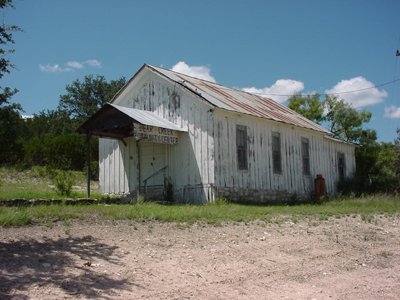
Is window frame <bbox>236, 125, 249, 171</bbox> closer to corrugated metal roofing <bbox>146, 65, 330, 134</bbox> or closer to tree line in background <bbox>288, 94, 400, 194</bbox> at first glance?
corrugated metal roofing <bbox>146, 65, 330, 134</bbox>

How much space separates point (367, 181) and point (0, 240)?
22918 mm

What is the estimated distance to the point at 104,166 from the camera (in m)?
20.7

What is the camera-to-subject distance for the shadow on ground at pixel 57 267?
642cm

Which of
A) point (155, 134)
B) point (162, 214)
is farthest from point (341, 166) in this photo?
point (162, 214)

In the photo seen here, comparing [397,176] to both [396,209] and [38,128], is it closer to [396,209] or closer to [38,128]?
[396,209]

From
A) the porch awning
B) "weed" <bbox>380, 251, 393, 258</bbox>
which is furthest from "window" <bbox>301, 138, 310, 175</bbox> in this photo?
"weed" <bbox>380, 251, 393, 258</bbox>

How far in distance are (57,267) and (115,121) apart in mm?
10508

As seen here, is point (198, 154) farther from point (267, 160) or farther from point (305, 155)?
point (305, 155)

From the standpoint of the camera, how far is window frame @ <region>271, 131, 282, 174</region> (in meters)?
20.4

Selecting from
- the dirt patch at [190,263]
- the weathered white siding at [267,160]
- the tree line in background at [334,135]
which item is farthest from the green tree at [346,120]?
the dirt patch at [190,263]

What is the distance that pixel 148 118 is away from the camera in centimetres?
1770

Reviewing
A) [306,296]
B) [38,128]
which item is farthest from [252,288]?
[38,128]

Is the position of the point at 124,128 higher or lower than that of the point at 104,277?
higher

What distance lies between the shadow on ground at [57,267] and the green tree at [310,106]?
102 feet
